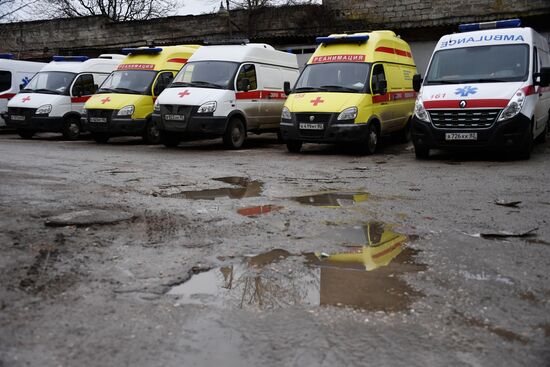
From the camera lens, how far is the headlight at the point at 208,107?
12859 mm

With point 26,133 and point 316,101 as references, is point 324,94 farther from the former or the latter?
point 26,133

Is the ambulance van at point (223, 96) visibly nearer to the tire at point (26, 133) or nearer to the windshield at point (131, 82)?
the windshield at point (131, 82)

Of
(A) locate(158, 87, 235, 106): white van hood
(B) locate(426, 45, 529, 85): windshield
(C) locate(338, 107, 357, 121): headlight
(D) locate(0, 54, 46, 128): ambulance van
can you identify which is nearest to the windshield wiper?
(C) locate(338, 107, 357, 121): headlight

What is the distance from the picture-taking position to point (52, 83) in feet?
56.8

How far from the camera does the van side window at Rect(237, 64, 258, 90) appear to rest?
13531 mm

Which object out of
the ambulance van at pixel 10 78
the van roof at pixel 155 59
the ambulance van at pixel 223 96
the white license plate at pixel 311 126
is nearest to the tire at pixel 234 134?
the ambulance van at pixel 223 96

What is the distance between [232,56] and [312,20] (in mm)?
9523

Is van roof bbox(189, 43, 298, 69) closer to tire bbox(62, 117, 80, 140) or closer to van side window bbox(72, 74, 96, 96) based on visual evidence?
van side window bbox(72, 74, 96, 96)

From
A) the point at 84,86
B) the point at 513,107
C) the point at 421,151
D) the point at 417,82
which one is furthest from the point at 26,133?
the point at 513,107

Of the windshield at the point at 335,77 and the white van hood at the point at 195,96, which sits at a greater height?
the windshield at the point at 335,77

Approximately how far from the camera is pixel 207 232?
5199 mm

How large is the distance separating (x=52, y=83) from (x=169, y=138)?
219 inches

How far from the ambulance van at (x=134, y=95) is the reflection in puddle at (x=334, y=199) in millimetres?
8797

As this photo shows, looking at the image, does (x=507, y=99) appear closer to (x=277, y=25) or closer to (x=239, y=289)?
(x=239, y=289)
